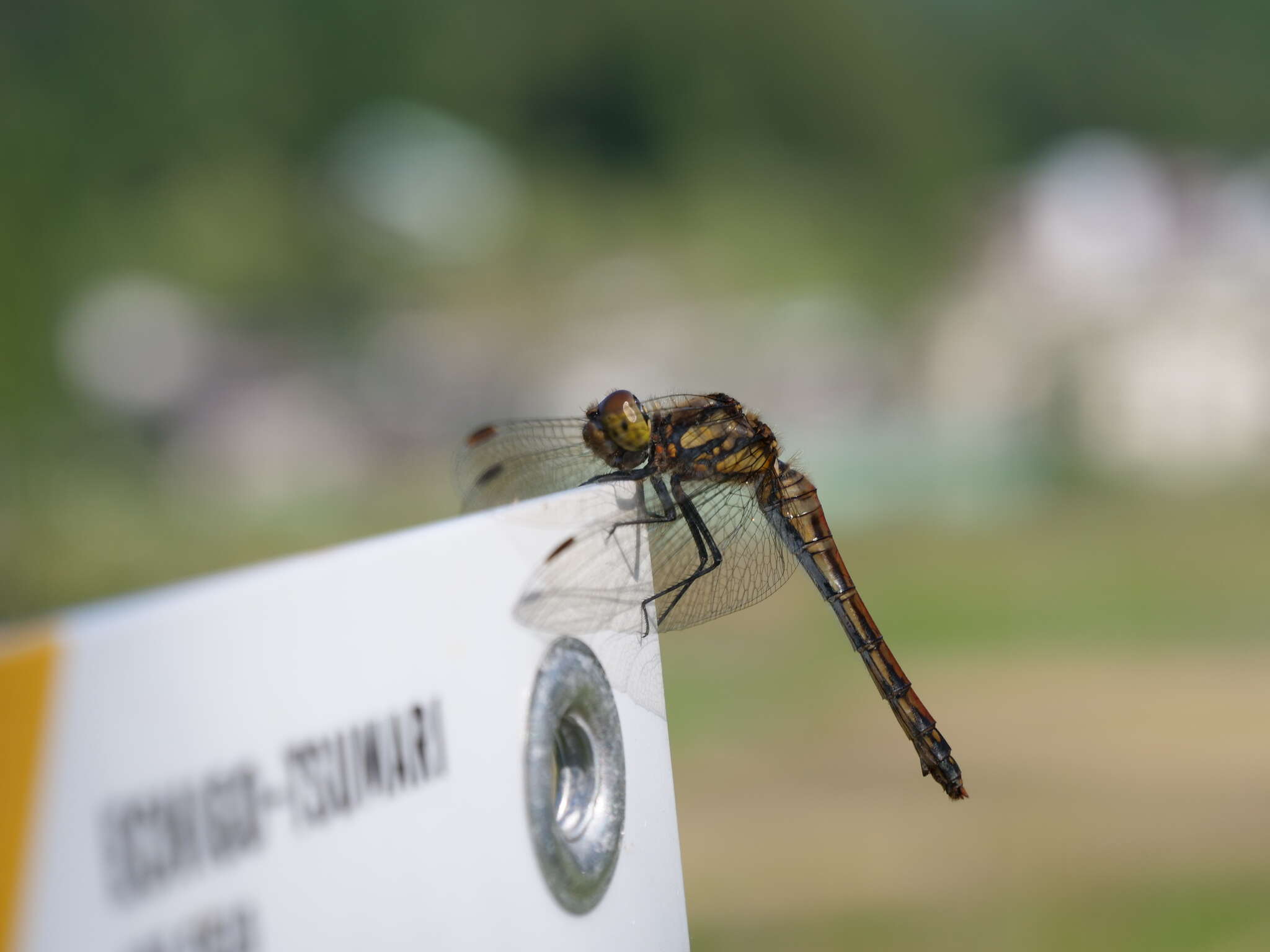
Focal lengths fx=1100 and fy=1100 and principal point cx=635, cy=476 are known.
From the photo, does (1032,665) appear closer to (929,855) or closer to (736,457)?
(929,855)

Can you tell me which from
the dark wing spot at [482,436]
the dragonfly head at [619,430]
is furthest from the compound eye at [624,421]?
the dark wing spot at [482,436]

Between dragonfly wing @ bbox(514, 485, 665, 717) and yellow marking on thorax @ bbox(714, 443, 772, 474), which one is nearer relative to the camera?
dragonfly wing @ bbox(514, 485, 665, 717)

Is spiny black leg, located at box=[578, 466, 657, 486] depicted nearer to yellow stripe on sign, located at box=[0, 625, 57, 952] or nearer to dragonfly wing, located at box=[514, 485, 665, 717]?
dragonfly wing, located at box=[514, 485, 665, 717]

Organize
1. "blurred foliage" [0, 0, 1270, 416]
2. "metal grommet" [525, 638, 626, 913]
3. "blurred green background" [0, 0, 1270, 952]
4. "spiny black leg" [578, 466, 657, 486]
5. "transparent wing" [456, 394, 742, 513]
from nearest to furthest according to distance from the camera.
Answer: "metal grommet" [525, 638, 626, 913] → "spiny black leg" [578, 466, 657, 486] → "transparent wing" [456, 394, 742, 513] → "blurred green background" [0, 0, 1270, 952] → "blurred foliage" [0, 0, 1270, 416]

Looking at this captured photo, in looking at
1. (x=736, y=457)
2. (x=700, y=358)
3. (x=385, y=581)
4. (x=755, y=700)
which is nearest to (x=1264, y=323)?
(x=700, y=358)

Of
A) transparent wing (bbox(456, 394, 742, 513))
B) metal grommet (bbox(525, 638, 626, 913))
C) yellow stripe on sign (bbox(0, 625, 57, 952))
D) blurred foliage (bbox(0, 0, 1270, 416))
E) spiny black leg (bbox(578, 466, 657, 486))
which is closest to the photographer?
yellow stripe on sign (bbox(0, 625, 57, 952))

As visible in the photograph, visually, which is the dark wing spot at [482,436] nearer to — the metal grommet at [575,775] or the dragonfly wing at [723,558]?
the dragonfly wing at [723,558]

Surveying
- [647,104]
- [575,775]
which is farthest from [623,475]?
[647,104]

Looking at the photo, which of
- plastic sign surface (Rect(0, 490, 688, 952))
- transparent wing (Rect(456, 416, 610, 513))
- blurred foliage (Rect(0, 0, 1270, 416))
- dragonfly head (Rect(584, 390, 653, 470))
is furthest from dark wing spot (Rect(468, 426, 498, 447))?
blurred foliage (Rect(0, 0, 1270, 416))

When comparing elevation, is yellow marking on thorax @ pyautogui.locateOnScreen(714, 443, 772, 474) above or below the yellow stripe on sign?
above
